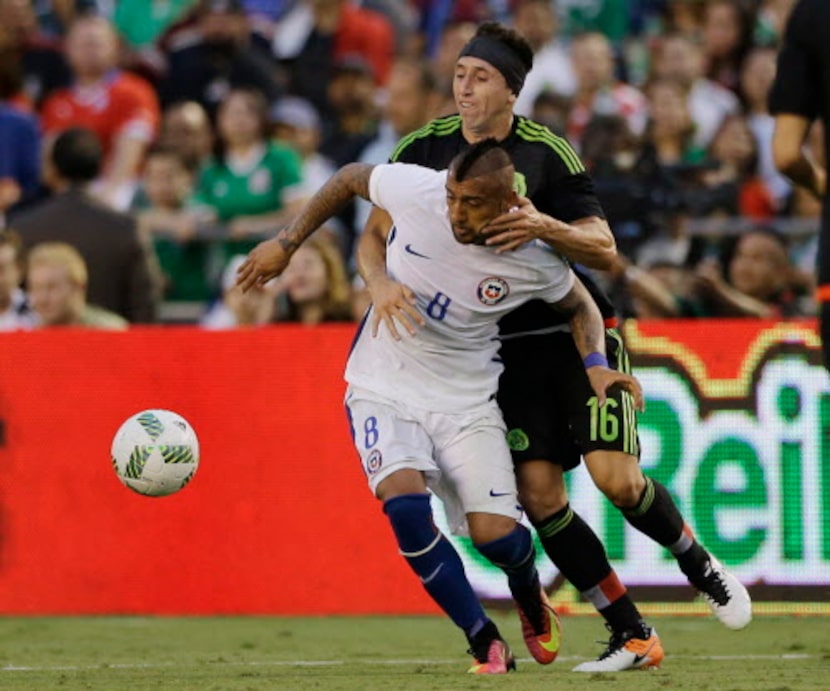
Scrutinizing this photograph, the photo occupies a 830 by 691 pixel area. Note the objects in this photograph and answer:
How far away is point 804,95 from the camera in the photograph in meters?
6.27

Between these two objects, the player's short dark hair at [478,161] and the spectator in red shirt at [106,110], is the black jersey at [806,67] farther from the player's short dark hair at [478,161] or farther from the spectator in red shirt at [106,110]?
the spectator in red shirt at [106,110]

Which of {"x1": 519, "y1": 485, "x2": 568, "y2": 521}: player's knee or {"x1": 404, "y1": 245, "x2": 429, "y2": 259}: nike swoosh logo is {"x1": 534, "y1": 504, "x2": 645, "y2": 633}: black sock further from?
{"x1": 404, "y1": 245, "x2": 429, "y2": 259}: nike swoosh logo

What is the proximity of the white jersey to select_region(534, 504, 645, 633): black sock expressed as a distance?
701 mm

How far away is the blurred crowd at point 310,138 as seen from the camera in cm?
1233

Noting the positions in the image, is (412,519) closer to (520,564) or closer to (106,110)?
(520,564)

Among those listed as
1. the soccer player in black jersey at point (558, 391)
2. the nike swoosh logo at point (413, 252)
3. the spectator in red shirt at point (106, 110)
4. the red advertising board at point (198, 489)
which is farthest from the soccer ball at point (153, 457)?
the spectator in red shirt at point (106, 110)

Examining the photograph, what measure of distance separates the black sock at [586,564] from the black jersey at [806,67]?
243 centimetres

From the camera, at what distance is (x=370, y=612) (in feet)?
36.0

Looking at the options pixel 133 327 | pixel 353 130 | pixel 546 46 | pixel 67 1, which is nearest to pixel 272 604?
pixel 133 327

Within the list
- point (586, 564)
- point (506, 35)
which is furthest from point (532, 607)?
point (506, 35)

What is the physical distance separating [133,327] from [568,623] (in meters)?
3.27

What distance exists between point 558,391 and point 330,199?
1.26 metres

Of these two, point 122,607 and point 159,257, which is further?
point 159,257

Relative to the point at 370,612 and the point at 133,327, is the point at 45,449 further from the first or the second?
the point at 370,612
